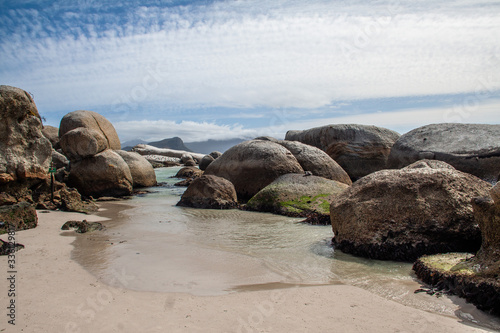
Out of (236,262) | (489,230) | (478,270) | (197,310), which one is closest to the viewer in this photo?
(197,310)

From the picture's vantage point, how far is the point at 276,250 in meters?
5.36

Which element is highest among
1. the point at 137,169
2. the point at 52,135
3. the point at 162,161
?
the point at 52,135

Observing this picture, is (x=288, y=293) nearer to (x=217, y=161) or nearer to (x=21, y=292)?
(x=21, y=292)

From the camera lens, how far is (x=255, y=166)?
10844 millimetres

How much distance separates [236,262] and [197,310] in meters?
1.55

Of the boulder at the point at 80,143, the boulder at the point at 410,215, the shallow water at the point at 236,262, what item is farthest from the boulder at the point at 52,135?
the boulder at the point at 410,215

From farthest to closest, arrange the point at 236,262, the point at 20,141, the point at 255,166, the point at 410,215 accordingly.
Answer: the point at 255,166, the point at 20,141, the point at 410,215, the point at 236,262

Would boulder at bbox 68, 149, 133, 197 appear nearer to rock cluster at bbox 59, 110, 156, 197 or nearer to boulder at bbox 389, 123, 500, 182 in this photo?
rock cluster at bbox 59, 110, 156, 197

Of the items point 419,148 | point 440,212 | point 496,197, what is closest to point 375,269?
point 440,212

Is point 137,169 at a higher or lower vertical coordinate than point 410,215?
lower

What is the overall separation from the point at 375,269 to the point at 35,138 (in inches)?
266

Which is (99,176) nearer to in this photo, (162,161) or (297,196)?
(297,196)

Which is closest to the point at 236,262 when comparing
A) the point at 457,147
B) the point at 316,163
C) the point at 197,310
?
the point at 197,310

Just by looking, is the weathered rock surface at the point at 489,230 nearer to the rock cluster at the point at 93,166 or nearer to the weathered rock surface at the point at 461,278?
the weathered rock surface at the point at 461,278
